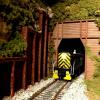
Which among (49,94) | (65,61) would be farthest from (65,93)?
(65,61)

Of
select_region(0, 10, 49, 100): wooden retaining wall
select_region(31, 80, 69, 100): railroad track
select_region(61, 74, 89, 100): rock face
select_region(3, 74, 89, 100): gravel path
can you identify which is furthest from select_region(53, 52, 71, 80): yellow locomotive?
select_region(31, 80, 69, 100): railroad track

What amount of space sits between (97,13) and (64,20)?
3.09 meters

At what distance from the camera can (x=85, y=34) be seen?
76.1 ft

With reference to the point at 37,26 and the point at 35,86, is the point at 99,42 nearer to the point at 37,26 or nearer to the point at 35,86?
the point at 37,26

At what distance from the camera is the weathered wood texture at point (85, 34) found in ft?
74.8

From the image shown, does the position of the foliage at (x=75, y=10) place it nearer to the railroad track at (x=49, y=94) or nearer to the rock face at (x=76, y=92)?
the rock face at (x=76, y=92)

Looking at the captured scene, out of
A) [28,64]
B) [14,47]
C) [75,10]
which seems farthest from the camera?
[75,10]

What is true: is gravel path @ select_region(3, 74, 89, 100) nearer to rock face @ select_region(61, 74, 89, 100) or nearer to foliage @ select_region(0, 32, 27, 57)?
rock face @ select_region(61, 74, 89, 100)

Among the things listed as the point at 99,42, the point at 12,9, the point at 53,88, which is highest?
the point at 12,9

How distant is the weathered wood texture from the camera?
22812mm

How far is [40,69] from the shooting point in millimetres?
21969

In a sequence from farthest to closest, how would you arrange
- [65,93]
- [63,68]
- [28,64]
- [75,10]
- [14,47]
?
[75,10] < [63,68] < [28,64] < [65,93] < [14,47]

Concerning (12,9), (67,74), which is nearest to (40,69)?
(67,74)

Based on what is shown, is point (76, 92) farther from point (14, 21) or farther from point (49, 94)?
point (14, 21)
